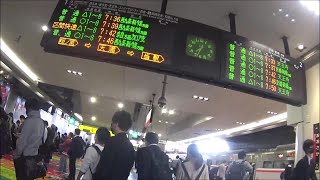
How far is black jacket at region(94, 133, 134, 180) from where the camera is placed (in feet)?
9.82

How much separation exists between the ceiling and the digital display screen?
0.65m

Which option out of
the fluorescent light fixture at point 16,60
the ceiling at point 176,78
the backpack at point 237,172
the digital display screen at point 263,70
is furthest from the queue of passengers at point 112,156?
the fluorescent light fixture at point 16,60

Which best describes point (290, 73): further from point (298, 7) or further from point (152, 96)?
point (152, 96)

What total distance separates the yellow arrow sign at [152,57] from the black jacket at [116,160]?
51.7 inches

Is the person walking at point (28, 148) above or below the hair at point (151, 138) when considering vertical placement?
below

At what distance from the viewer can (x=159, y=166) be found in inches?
173

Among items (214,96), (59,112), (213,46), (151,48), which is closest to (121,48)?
(151,48)

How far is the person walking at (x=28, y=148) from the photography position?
13.3 feet

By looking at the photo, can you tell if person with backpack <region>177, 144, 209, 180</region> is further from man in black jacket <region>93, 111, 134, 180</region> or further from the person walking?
the person walking

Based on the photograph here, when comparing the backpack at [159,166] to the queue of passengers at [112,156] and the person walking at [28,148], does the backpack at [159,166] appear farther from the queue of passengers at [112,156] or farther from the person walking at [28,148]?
the person walking at [28,148]

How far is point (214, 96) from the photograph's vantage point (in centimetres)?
1042

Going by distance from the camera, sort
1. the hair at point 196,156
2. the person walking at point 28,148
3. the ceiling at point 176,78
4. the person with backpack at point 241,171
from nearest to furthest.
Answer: the person walking at point 28,148 < the hair at point 196,156 < the ceiling at point 176,78 < the person with backpack at point 241,171

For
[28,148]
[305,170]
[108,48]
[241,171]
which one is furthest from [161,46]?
[241,171]

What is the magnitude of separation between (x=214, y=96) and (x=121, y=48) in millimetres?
6679
